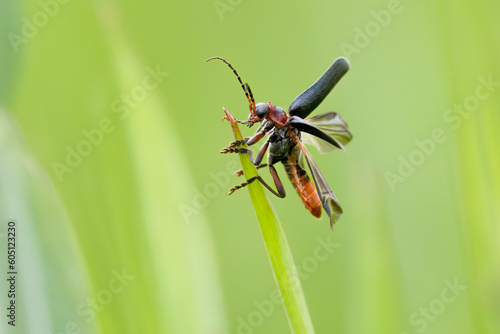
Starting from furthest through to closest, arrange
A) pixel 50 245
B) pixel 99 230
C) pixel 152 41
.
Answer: pixel 152 41, pixel 99 230, pixel 50 245

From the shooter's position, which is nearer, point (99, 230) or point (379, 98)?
point (99, 230)

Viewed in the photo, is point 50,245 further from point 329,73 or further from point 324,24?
point 324,24

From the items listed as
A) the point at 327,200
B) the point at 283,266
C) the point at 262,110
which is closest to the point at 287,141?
the point at 262,110

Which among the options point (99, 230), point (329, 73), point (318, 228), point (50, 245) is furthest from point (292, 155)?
point (50, 245)

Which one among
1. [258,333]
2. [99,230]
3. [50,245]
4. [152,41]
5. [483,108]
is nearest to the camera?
[50,245]

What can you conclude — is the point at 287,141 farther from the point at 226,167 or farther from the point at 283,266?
the point at 283,266
